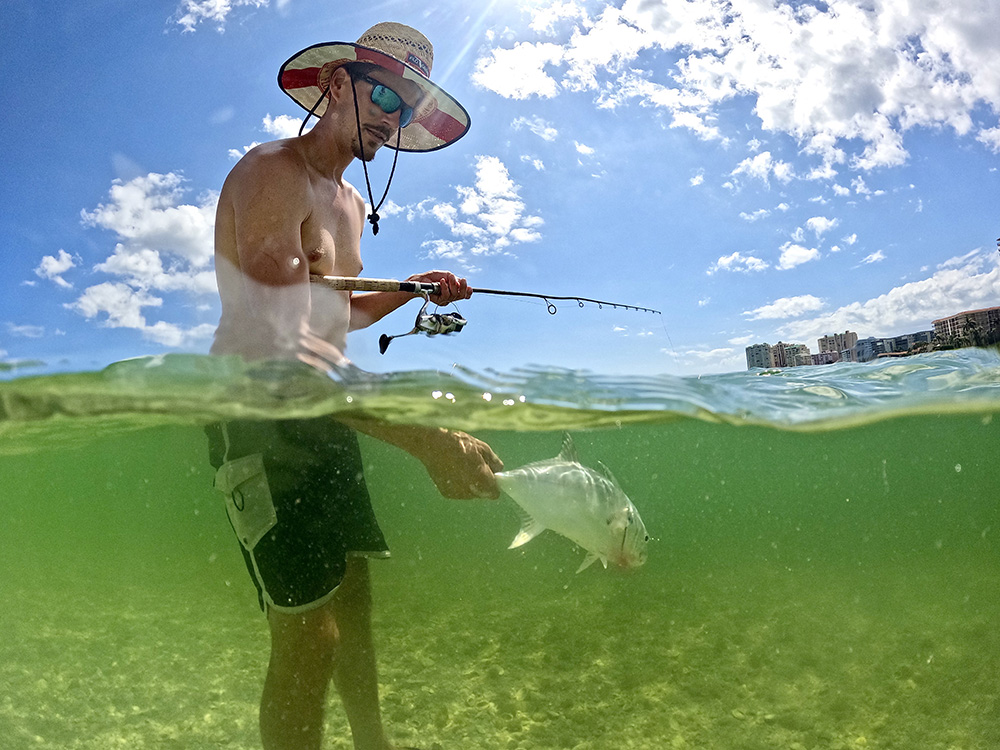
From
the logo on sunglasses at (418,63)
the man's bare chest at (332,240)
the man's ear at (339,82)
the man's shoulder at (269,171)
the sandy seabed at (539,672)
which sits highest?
the logo on sunglasses at (418,63)

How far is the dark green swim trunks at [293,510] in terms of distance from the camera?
9.30 ft

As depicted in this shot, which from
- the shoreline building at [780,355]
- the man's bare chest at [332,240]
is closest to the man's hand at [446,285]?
the man's bare chest at [332,240]

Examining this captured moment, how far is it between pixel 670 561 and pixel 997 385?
13.1ft

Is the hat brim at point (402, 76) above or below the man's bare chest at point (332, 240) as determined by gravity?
above

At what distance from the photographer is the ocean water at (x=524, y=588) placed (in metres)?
4.05

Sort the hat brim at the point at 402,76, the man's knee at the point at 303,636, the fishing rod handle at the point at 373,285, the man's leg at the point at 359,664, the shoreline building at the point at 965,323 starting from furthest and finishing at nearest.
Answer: the shoreline building at the point at 965,323
the hat brim at the point at 402,76
the fishing rod handle at the point at 373,285
the man's leg at the point at 359,664
the man's knee at the point at 303,636

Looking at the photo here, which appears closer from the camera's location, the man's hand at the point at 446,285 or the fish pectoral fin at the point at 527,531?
the fish pectoral fin at the point at 527,531

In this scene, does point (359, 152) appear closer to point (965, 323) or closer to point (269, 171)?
point (269, 171)

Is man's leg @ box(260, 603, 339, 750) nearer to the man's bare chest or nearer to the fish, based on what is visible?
the fish

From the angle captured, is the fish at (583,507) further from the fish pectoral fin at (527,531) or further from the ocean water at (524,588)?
the ocean water at (524,588)

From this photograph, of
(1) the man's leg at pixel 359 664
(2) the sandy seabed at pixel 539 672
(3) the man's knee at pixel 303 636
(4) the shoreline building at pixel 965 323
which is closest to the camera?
(3) the man's knee at pixel 303 636

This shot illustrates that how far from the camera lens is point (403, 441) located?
3.91 m

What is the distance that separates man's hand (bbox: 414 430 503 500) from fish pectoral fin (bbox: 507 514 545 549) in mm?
241

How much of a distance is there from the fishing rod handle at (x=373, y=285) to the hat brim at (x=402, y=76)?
1.13 meters
